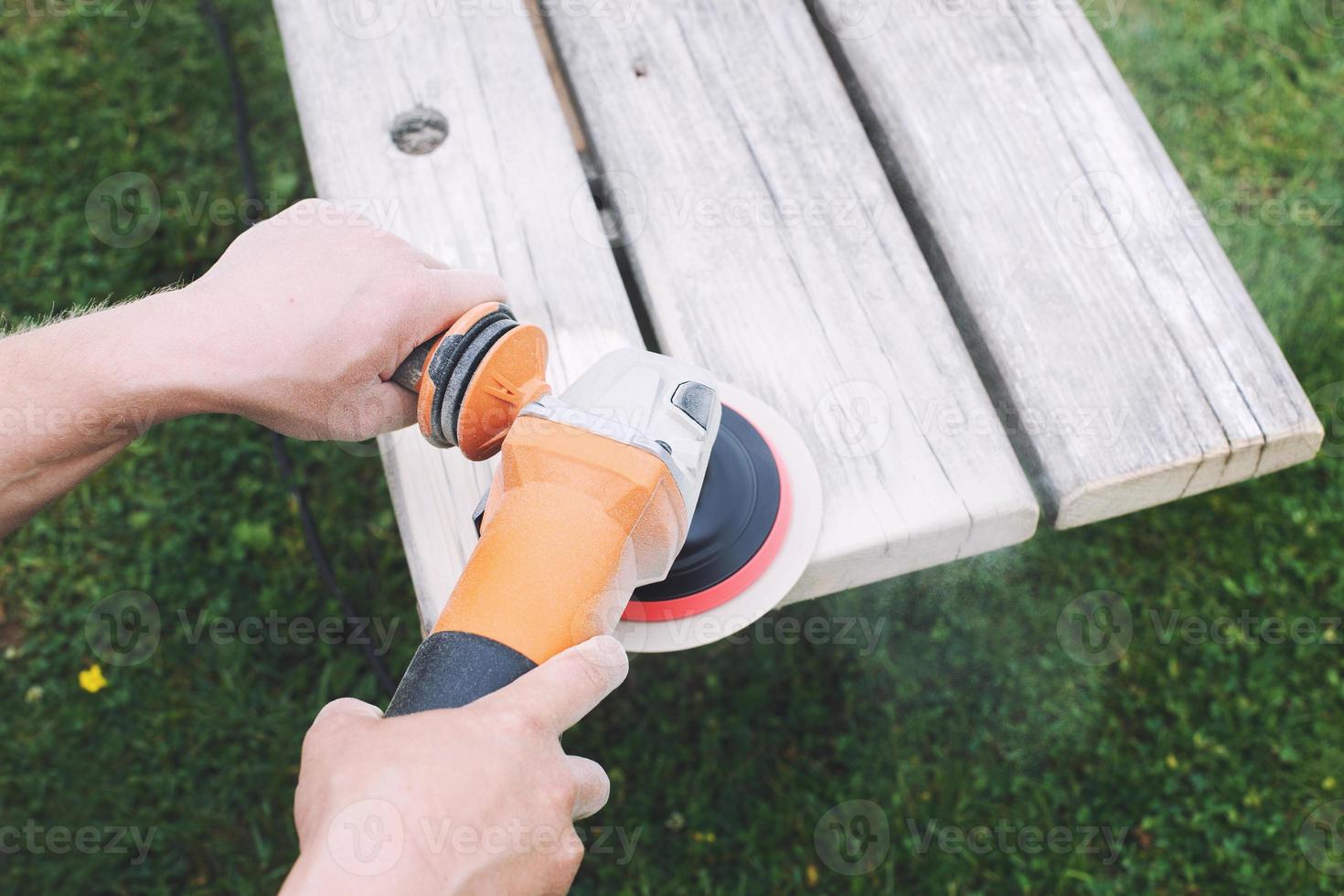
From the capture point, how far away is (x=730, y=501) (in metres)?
1.42

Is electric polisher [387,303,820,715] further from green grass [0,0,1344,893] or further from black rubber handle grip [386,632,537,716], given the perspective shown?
green grass [0,0,1344,893]

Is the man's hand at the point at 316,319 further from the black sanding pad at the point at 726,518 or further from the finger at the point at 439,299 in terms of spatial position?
the black sanding pad at the point at 726,518

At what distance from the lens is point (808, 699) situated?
2.55 meters

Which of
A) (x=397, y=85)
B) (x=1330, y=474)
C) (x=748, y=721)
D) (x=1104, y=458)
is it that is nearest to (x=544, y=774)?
(x=1104, y=458)

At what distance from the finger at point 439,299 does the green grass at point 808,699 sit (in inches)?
57.9

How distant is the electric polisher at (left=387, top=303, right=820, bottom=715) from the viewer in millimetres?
1065

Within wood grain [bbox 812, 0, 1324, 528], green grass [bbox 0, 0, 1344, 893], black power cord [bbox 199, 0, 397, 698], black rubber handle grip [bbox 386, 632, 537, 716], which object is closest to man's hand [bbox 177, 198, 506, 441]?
black rubber handle grip [bbox 386, 632, 537, 716]

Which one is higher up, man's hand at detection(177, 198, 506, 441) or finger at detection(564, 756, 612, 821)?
man's hand at detection(177, 198, 506, 441)

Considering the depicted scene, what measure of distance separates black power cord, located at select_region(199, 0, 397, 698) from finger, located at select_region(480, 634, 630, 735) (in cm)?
143

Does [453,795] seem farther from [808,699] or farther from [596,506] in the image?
[808,699]

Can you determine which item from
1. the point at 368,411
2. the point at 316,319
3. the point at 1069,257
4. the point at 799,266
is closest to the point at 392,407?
the point at 368,411

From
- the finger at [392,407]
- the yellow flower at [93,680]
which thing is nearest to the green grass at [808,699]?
the yellow flower at [93,680]

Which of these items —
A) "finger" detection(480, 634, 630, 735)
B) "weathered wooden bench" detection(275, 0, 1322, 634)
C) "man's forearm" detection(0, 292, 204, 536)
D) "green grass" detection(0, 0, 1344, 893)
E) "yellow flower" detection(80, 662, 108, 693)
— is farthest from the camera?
"yellow flower" detection(80, 662, 108, 693)

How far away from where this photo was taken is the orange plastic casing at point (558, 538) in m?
1.07
